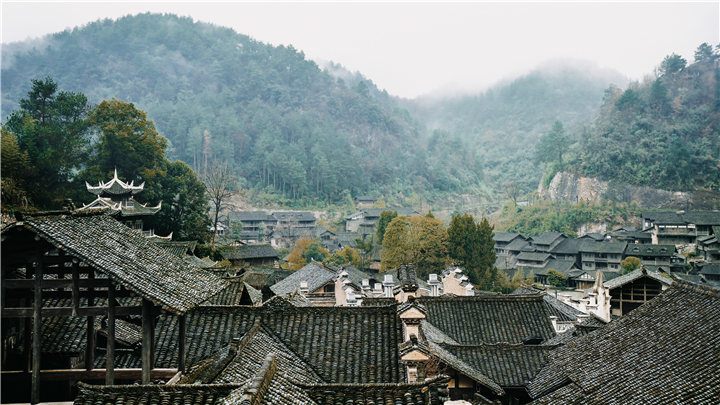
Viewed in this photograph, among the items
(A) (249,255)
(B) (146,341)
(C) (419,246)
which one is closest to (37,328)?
(B) (146,341)

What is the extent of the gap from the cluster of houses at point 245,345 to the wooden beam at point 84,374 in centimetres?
2

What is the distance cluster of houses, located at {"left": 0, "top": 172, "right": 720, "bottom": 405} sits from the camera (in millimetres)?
6750

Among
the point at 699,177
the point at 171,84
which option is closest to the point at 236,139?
the point at 171,84

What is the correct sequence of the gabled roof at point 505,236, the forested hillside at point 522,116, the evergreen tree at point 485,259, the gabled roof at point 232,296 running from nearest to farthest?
1. the gabled roof at point 232,296
2. the evergreen tree at point 485,259
3. the gabled roof at point 505,236
4. the forested hillside at point 522,116

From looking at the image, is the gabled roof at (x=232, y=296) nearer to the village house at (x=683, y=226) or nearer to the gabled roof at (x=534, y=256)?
the gabled roof at (x=534, y=256)

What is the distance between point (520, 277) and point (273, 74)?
114420 millimetres

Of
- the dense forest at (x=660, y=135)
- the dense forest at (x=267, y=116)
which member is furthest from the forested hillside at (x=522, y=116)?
the dense forest at (x=660, y=135)

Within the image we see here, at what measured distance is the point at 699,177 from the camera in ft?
241

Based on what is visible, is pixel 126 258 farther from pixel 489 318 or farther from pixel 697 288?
pixel 489 318

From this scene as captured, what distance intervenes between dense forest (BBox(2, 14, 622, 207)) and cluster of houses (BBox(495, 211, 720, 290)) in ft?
134

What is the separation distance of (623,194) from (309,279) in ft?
210

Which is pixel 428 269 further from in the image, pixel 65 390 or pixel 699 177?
pixel 699 177

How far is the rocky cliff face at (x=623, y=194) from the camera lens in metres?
70.2

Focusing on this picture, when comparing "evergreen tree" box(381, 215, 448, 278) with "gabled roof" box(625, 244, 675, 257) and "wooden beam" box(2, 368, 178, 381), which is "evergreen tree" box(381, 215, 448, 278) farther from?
"wooden beam" box(2, 368, 178, 381)
